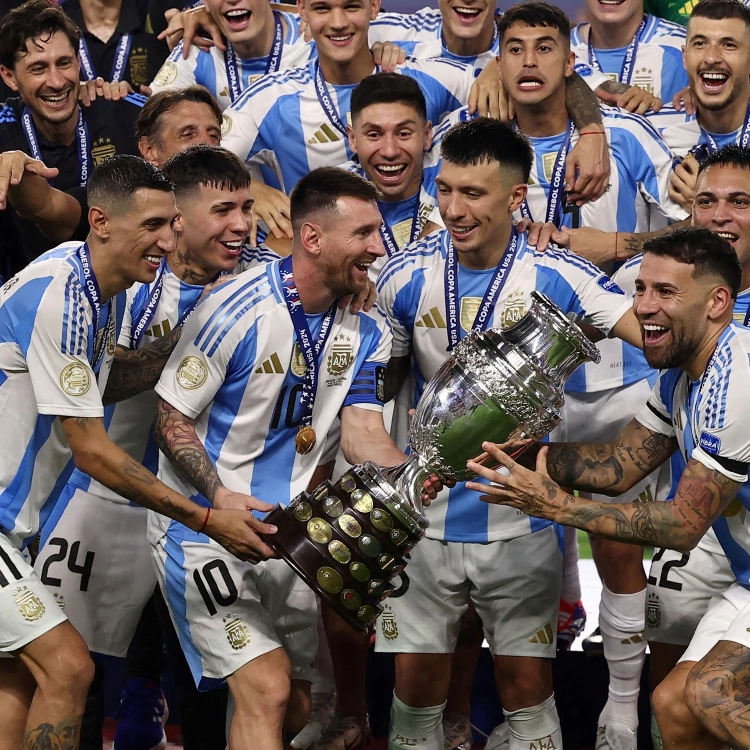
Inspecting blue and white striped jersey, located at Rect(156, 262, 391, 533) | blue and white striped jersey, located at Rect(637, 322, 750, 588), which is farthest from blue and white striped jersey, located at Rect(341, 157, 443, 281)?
blue and white striped jersey, located at Rect(637, 322, 750, 588)

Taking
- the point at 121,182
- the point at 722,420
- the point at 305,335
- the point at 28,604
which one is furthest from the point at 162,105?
the point at 722,420

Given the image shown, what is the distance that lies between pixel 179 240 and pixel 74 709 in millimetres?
1754

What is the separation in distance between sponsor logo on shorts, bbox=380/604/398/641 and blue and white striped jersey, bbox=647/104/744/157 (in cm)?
224

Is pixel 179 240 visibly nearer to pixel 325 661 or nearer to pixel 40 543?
pixel 40 543

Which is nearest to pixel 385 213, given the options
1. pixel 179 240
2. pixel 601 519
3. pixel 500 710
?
pixel 179 240

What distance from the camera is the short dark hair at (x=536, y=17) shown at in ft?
18.0

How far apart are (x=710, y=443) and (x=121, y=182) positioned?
2.10 m

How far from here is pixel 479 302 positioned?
500 cm

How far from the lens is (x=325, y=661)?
18.8ft

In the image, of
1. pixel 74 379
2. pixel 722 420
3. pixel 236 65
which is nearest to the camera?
pixel 722 420

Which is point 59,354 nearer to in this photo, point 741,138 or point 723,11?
point 741,138

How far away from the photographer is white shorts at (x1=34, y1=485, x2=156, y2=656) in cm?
519

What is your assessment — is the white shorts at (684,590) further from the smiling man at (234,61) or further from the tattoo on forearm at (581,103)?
the smiling man at (234,61)

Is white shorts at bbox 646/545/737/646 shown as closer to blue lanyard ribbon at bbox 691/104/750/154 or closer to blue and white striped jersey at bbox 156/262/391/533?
blue and white striped jersey at bbox 156/262/391/533
